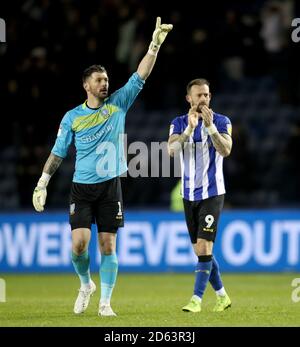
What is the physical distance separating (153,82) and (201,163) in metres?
9.26

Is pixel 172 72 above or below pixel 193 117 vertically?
above

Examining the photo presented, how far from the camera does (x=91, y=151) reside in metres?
10.3

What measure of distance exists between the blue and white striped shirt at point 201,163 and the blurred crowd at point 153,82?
7.11 meters

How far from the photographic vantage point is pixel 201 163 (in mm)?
10477

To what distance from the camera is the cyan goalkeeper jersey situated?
33.6 ft

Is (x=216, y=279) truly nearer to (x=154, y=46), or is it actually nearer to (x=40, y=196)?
(x=40, y=196)

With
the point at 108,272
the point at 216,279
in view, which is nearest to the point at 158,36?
the point at 108,272

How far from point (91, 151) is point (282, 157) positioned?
27.4 feet

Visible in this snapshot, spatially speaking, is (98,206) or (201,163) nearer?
(98,206)

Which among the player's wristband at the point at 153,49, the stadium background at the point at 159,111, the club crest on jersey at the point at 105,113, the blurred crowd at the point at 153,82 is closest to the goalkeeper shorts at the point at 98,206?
the club crest on jersey at the point at 105,113

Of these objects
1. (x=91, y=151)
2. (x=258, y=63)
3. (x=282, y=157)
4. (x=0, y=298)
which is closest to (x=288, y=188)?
(x=282, y=157)

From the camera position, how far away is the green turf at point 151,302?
9.35 metres

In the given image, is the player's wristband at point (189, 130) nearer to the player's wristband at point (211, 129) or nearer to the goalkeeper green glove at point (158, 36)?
the player's wristband at point (211, 129)
